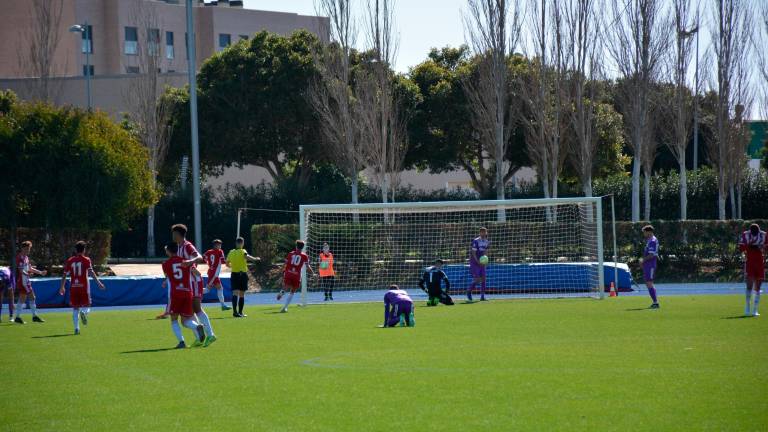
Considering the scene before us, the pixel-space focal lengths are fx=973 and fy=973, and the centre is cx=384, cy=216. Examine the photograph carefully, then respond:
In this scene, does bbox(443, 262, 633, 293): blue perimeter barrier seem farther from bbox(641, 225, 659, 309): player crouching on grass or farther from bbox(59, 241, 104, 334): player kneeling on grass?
bbox(59, 241, 104, 334): player kneeling on grass

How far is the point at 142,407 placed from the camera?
→ 10039 millimetres

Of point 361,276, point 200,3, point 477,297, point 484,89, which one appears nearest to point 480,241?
point 477,297

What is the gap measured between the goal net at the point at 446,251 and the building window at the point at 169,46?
142 feet

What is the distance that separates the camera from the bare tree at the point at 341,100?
41938 mm

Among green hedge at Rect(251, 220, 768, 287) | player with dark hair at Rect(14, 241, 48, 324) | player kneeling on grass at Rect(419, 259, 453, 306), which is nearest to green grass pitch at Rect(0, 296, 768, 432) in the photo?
player with dark hair at Rect(14, 241, 48, 324)

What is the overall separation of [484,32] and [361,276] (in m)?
13.1

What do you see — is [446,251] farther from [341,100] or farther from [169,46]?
[169,46]

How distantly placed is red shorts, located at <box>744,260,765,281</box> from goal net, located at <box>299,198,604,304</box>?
36.2 ft

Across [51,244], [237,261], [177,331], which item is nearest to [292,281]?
[237,261]

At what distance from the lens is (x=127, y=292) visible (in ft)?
99.0

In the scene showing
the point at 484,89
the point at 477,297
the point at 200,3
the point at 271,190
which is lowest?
the point at 477,297

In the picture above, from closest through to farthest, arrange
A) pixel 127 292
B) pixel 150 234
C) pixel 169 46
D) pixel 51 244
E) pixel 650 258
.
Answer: pixel 650 258, pixel 127 292, pixel 51 244, pixel 150 234, pixel 169 46

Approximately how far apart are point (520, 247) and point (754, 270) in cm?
1457

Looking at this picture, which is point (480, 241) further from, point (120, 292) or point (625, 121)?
point (625, 121)
